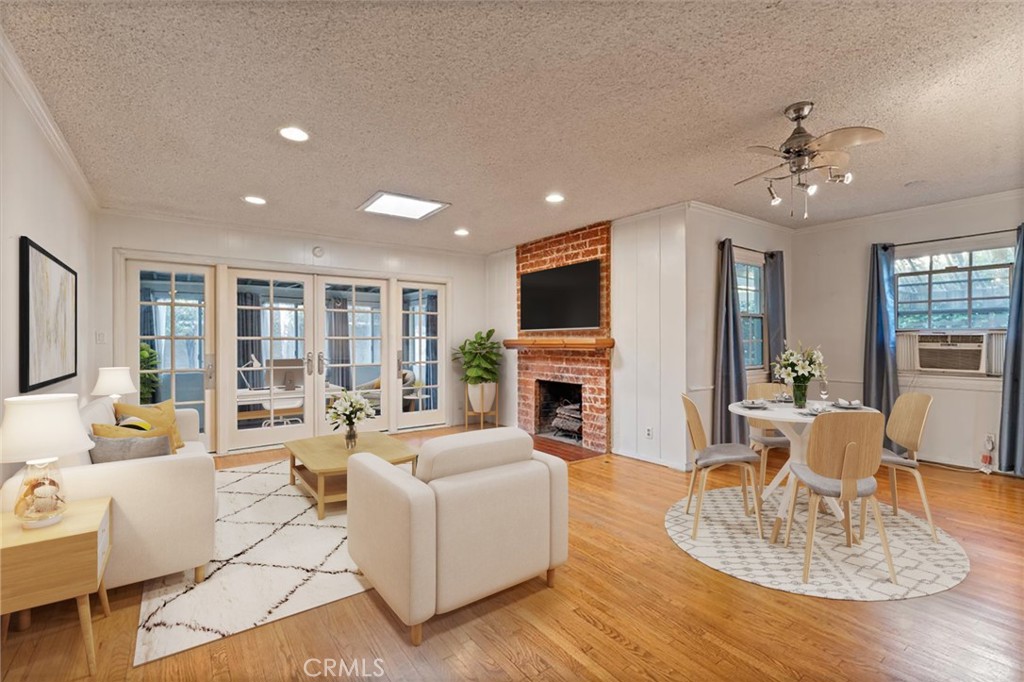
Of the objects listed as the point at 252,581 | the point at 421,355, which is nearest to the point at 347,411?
the point at 252,581

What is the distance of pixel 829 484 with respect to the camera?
2520 mm

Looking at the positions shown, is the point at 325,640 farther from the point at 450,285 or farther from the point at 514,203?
the point at 450,285

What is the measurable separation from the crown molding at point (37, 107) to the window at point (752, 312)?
543 cm

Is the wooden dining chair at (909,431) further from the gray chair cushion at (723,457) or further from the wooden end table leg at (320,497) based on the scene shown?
the wooden end table leg at (320,497)

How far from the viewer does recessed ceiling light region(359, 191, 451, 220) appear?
411 centimetres

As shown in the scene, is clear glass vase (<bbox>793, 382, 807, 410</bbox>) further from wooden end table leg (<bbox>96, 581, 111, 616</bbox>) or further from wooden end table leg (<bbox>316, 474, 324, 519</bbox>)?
wooden end table leg (<bbox>96, 581, 111, 616</bbox>)

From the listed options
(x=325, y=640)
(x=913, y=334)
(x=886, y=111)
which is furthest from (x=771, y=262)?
(x=325, y=640)

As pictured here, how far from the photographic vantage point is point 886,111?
8.44 ft

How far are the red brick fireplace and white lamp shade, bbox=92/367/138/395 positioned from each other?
12.7ft

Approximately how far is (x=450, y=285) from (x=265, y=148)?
3.75 meters

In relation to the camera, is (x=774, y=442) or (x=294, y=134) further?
(x=774, y=442)

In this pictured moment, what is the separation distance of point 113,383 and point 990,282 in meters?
7.53

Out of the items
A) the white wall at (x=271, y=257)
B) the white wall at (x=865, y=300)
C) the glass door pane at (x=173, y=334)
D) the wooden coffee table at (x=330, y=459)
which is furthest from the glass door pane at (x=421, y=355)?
the white wall at (x=865, y=300)

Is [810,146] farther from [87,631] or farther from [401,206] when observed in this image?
[87,631]
